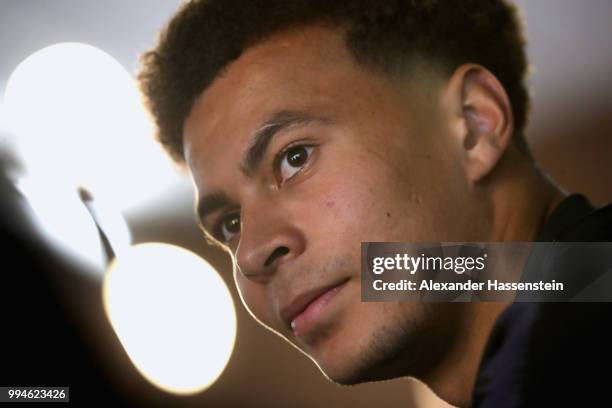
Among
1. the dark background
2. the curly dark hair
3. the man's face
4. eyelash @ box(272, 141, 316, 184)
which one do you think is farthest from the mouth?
the dark background

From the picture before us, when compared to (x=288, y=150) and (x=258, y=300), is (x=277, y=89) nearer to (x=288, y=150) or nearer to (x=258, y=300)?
(x=288, y=150)

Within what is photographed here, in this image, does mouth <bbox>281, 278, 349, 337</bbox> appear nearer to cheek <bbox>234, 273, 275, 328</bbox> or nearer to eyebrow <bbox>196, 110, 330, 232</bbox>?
cheek <bbox>234, 273, 275, 328</bbox>

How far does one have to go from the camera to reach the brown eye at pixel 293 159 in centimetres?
79

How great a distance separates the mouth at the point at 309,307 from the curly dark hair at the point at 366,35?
31 cm

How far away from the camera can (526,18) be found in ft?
3.38

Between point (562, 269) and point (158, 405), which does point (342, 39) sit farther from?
point (158, 405)

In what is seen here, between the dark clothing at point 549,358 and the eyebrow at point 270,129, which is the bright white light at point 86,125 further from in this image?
the dark clothing at point 549,358

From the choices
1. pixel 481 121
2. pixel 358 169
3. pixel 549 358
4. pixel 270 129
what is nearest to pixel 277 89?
pixel 270 129

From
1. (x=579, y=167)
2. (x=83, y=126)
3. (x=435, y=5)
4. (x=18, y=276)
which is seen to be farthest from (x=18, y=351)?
(x=579, y=167)

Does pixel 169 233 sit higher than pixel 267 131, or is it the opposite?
pixel 169 233

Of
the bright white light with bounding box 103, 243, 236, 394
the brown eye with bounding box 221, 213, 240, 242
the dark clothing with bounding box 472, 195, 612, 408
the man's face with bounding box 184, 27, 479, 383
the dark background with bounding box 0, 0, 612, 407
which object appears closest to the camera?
the dark clothing with bounding box 472, 195, 612, 408

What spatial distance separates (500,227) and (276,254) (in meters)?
0.29

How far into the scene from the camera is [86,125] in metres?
1.17

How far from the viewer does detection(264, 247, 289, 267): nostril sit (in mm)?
779
